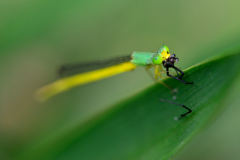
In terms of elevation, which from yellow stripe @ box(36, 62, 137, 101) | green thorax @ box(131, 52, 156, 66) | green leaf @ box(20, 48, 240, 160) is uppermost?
yellow stripe @ box(36, 62, 137, 101)

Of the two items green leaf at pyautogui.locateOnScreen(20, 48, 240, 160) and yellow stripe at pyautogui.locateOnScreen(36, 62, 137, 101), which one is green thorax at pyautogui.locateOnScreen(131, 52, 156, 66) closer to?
yellow stripe at pyautogui.locateOnScreen(36, 62, 137, 101)

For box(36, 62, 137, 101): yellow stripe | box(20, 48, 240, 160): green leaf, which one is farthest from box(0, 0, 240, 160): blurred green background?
box(20, 48, 240, 160): green leaf

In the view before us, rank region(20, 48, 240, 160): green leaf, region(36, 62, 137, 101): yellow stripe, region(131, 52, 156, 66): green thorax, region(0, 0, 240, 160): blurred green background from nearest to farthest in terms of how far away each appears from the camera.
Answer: region(20, 48, 240, 160): green leaf, region(131, 52, 156, 66): green thorax, region(36, 62, 137, 101): yellow stripe, region(0, 0, 240, 160): blurred green background

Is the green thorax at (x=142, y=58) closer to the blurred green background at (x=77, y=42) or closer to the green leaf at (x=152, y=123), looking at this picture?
the blurred green background at (x=77, y=42)

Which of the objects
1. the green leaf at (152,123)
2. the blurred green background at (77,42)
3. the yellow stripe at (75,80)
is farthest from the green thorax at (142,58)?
the green leaf at (152,123)

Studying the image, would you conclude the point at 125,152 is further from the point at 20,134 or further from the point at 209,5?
the point at 209,5

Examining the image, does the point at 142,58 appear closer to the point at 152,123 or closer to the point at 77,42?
the point at 152,123
